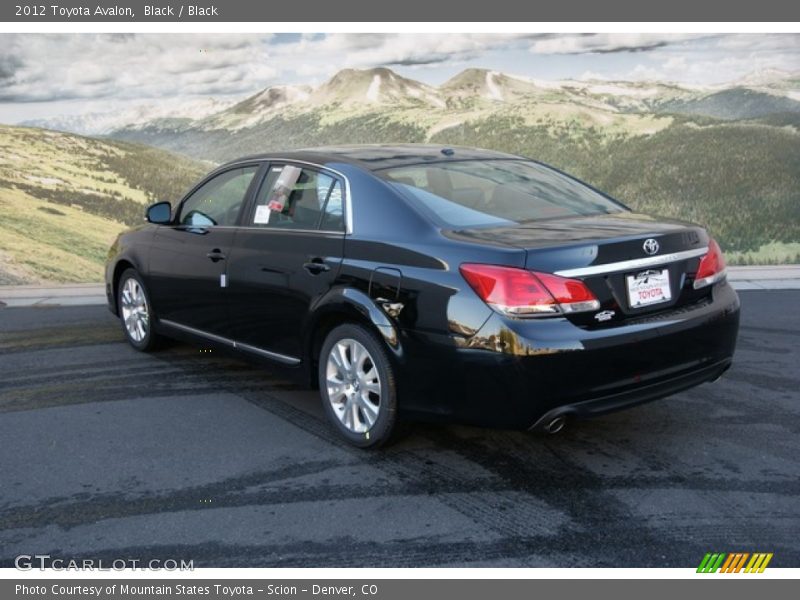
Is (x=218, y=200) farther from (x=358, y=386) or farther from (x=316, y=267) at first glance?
(x=358, y=386)

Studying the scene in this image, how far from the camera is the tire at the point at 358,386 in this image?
4375 mm

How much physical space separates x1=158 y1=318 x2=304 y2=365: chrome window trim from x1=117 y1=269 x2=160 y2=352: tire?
29cm

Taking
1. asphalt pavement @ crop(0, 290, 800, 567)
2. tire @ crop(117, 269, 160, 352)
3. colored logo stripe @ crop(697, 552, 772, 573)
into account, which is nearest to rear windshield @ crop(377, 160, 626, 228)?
asphalt pavement @ crop(0, 290, 800, 567)

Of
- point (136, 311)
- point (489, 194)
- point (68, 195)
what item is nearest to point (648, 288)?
point (489, 194)

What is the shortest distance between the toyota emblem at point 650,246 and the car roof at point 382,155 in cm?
143

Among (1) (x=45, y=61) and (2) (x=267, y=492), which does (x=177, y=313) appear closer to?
(2) (x=267, y=492)

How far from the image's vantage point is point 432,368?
412cm

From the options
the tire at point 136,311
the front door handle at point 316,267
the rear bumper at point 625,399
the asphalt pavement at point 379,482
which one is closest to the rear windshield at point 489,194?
the front door handle at point 316,267

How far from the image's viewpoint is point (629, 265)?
13.3 feet

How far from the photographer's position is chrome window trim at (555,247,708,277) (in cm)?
391

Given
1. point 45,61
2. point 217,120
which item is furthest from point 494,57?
point 45,61

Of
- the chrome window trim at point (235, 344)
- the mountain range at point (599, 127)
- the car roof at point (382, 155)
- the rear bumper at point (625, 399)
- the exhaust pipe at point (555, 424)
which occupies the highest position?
the mountain range at point (599, 127)

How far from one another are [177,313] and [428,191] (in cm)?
230

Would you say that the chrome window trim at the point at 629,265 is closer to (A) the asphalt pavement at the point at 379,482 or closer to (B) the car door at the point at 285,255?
(A) the asphalt pavement at the point at 379,482
